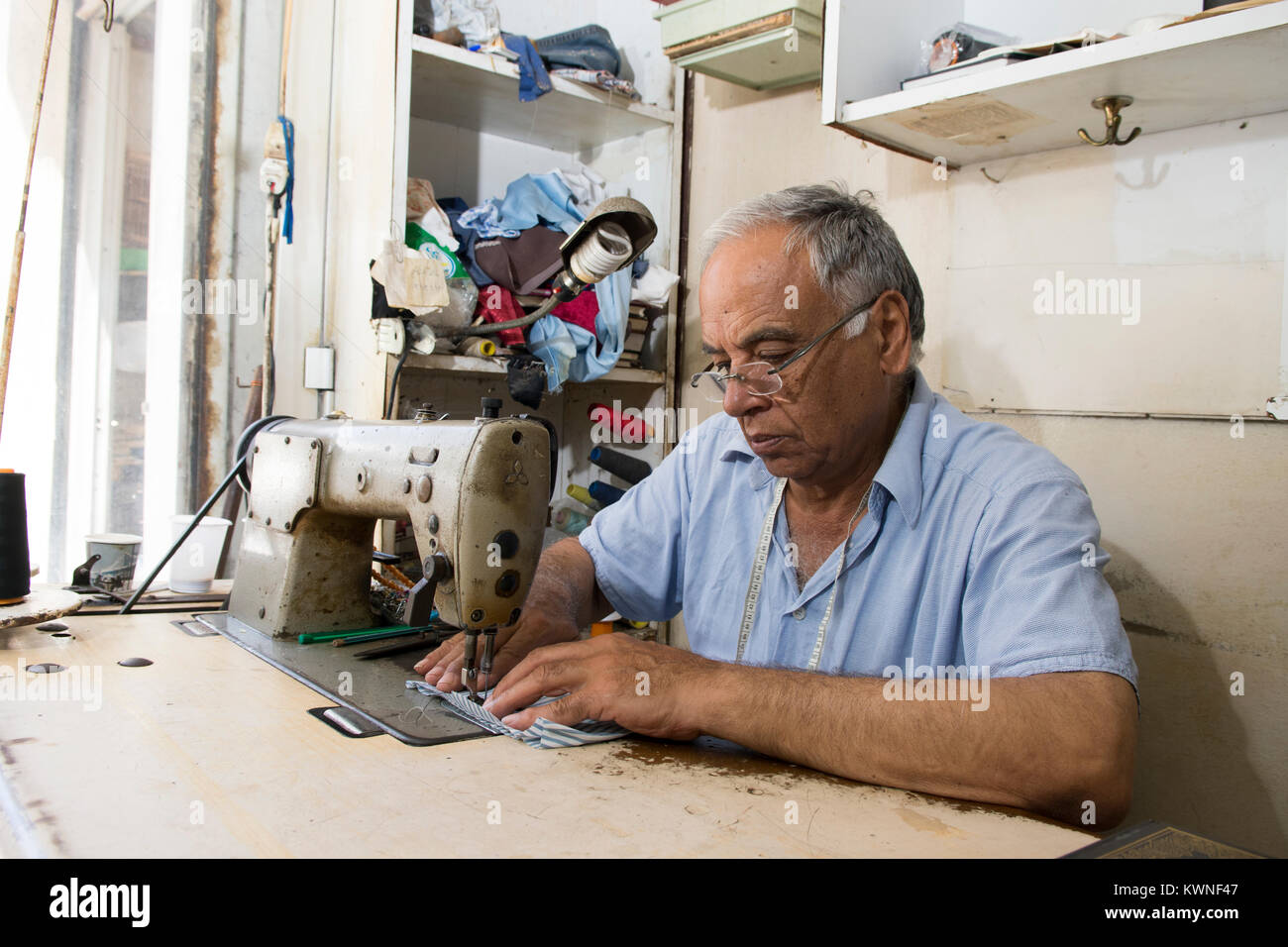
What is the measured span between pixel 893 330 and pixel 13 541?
1336 millimetres

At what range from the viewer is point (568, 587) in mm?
1610

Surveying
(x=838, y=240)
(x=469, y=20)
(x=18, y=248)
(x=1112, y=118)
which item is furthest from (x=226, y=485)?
(x=1112, y=118)

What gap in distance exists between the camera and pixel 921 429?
1374 mm

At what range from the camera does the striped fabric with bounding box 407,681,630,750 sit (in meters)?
1.07

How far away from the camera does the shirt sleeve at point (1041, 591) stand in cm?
102

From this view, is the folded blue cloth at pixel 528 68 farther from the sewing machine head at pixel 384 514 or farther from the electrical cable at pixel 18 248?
the sewing machine head at pixel 384 514

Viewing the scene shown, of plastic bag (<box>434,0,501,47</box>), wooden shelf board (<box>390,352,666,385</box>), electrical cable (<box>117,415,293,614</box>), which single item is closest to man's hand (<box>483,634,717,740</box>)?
electrical cable (<box>117,415,293,614</box>)

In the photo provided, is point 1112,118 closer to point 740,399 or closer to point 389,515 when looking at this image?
point 740,399

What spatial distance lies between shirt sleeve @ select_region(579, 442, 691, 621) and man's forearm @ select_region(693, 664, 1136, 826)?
2.12ft

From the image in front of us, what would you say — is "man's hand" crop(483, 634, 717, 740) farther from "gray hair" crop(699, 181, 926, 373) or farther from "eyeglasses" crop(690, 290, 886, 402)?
"gray hair" crop(699, 181, 926, 373)

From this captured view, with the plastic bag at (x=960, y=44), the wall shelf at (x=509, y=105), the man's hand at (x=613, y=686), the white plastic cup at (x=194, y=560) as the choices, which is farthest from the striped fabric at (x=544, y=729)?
the wall shelf at (x=509, y=105)

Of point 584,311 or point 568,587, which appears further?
point 584,311

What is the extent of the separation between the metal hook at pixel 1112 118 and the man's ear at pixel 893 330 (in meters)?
0.51
